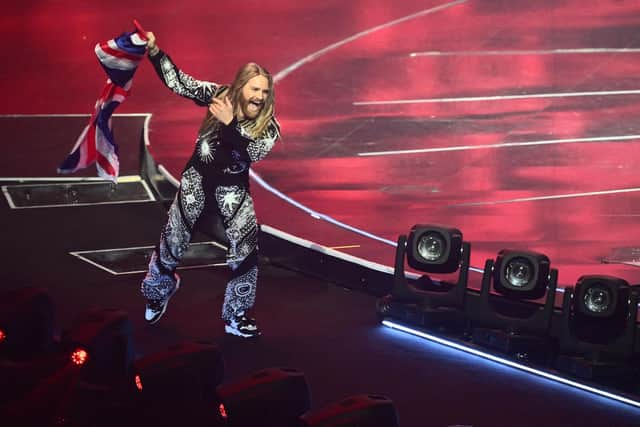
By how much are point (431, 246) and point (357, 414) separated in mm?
2134

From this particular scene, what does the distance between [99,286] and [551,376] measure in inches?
99.2

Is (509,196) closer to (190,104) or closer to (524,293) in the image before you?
(524,293)

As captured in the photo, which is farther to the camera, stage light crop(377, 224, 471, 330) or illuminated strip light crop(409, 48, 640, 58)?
illuminated strip light crop(409, 48, 640, 58)

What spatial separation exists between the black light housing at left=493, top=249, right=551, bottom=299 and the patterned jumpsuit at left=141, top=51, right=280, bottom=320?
1.15 m

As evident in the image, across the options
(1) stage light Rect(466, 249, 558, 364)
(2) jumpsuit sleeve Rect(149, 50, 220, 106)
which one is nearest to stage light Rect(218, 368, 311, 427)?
(1) stage light Rect(466, 249, 558, 364)

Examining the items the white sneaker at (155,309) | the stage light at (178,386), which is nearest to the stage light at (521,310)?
the white sneaker at (155,309)

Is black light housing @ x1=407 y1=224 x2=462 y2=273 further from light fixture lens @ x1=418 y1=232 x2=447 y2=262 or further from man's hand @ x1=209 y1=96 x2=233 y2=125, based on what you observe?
man's hand @ x1=209 y1=96 x2=233 y2=125

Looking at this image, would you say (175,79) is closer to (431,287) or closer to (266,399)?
(431,287)

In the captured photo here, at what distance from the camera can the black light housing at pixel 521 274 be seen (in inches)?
190

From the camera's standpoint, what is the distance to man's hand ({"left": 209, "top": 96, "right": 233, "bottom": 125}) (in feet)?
16.4

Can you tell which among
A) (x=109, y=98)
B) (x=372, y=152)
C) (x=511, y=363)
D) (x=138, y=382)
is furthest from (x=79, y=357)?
(x=372, y=152)

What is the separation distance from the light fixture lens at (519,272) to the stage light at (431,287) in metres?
0.31

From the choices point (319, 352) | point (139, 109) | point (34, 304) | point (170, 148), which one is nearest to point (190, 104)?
point (139, 109)

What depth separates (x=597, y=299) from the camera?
4543 mm
